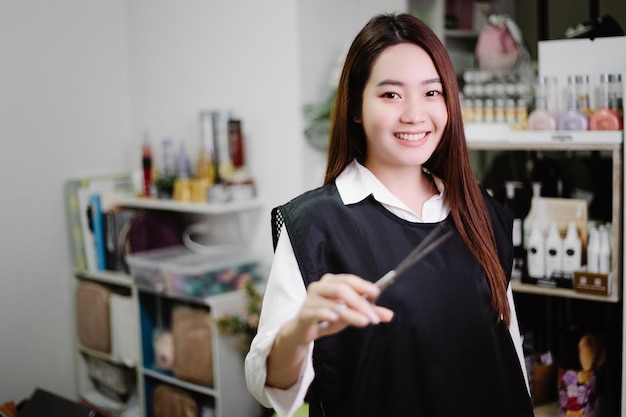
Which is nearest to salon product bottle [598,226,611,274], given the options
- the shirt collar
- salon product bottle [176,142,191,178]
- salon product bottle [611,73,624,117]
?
salon product bottle [611,73,624,117]

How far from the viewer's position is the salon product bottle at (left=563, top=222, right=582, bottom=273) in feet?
6.66

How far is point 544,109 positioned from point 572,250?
0.43 meters

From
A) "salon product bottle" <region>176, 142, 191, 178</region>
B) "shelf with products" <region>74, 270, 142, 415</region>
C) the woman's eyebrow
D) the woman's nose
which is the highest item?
the woman's eyebrow

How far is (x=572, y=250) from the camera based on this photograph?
80.1 inches

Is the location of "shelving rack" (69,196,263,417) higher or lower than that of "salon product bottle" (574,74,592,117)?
lower

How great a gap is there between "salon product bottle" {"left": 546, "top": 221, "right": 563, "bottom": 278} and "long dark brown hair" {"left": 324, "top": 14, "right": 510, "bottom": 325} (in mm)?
732

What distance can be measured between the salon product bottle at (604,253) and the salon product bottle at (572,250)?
6cm

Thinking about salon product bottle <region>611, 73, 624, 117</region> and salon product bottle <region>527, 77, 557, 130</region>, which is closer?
salon product bottle <region>611, 73, 624, 117</region>

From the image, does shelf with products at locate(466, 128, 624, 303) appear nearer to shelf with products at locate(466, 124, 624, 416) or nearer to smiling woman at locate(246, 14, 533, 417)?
shelf with products at locate(466, 124, 624, 416)

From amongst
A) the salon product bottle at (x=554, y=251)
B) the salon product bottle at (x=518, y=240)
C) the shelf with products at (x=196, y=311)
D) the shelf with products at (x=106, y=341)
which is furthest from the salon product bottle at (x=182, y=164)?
the salon product bottle at (x=554, y=251)

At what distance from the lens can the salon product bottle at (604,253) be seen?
77.7 inches

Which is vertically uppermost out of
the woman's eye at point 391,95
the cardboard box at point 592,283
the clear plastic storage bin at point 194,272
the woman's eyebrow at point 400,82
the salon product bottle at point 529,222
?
the woman's eyebrow at point 400,82

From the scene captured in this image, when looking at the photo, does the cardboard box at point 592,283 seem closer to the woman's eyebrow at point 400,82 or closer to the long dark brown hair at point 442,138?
the long dark brown hair at point 442,138

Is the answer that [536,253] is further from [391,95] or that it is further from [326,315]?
[326,315]
